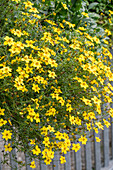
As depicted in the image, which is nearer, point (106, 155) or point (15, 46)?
point (15, 46)

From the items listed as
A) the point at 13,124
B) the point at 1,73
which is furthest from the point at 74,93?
the point at 1,73

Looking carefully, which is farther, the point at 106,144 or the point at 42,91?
the point at 106,144

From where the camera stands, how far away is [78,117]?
1689mm

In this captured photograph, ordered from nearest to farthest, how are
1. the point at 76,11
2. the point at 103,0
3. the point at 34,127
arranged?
the point at 34,127 < the point at 76,11 < the point at 103,0

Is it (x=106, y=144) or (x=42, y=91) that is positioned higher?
(x=42, y=91)

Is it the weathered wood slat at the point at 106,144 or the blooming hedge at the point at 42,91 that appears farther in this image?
the weathered wood slat at the point at 106,144

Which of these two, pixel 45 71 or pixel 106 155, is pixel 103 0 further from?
pixel 106 155

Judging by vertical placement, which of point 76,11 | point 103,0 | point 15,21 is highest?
point 103,0

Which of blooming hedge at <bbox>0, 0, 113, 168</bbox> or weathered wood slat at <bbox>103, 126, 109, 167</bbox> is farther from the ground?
blooming hedge at <bbox>0, 0, 113, 168</bbox>

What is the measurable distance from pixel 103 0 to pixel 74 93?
1.49 meters

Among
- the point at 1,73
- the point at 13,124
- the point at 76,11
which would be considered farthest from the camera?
the point at 76,11

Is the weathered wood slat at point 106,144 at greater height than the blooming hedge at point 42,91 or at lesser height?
lesser

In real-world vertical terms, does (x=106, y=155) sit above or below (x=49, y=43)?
below

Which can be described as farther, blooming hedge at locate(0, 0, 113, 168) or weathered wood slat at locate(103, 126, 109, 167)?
weathered wood slat at locate(103, 126, 109, 167)
